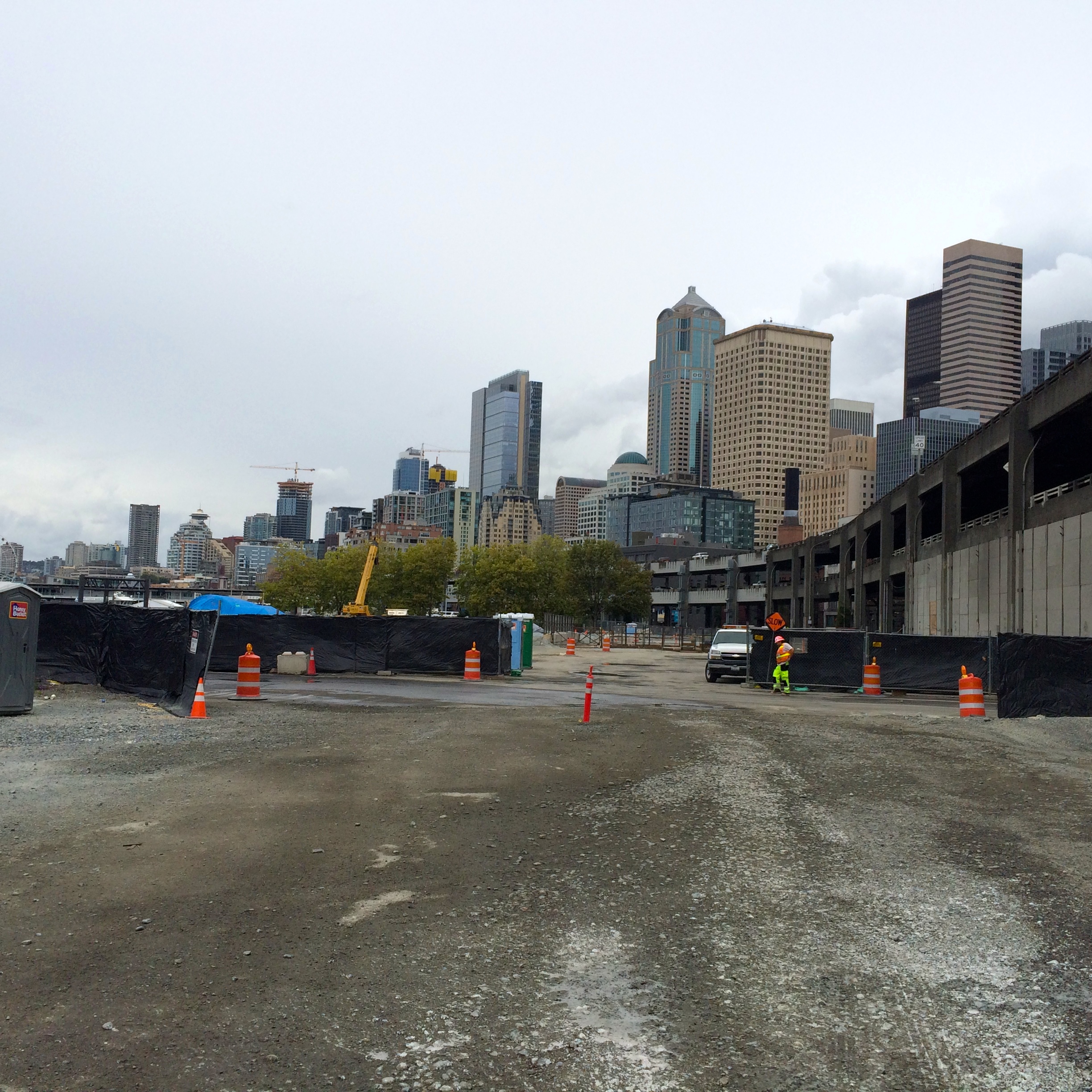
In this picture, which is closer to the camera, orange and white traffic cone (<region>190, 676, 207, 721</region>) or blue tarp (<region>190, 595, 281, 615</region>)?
orange and white traffic cone (<region>190, 676, 207, 721</region>)

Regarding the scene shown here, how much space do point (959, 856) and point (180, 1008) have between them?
21.4ft

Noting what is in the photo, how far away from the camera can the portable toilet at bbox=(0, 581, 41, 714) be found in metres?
16.9

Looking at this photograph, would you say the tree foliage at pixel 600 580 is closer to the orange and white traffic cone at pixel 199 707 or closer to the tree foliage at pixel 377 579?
the tree foliage at pixel 377 579

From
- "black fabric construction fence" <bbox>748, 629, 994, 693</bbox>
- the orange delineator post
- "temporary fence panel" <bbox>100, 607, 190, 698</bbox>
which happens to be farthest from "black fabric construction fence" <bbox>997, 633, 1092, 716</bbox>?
"temporary fence panel" <bbox>100, 607, 190, 698</bbox>

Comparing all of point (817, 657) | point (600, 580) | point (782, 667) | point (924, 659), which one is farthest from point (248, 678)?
point (600, 580)

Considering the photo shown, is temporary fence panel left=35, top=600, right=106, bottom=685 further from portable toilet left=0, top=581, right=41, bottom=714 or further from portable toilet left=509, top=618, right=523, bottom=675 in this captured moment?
portable toilet left=509, top=618, right=523, bottom=675

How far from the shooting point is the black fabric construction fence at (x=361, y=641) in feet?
102

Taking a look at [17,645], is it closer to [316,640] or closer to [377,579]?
[316,640]

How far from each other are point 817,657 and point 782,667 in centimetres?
280

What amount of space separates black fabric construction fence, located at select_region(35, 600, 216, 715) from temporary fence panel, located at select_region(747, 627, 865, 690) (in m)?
16.3

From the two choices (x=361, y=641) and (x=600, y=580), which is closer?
(x=361, y=641)

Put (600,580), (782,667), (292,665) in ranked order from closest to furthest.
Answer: (782,667), (292,665), (600,580)

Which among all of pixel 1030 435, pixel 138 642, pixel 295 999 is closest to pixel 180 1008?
pixel 295 999

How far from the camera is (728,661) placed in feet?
108
